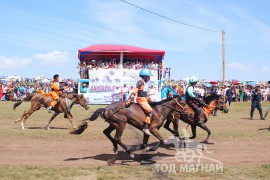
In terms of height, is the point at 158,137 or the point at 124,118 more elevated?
the point at 124,118

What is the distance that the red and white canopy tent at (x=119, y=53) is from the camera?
104 ft

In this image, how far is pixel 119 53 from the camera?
32.4 meters

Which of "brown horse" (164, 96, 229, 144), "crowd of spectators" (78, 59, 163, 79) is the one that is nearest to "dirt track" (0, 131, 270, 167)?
"brown horse" (164, 96, 229, 144)

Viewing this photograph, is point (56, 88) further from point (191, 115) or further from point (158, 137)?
point (158, 137)

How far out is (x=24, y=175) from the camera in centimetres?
721

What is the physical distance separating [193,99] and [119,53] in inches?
864

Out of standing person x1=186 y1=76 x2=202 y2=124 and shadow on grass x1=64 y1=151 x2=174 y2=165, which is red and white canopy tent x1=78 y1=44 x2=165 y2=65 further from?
shadow on grass x1=64 y1=151 x2=174 y2=165

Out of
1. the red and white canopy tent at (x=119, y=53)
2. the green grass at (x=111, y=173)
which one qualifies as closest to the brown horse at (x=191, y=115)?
the green grass at (x=111, y=173)

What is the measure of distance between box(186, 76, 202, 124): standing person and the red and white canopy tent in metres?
20.5

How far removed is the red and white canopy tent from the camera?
104 ft

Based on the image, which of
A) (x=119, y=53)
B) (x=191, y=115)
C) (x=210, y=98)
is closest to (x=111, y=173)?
(x=191, y=115)

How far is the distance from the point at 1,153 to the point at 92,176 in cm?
369

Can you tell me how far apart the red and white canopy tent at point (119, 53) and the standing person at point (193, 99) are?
67.4 feet

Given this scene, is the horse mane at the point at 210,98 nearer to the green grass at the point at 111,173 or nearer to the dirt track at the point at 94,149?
the dirt track at the point at 94,149
